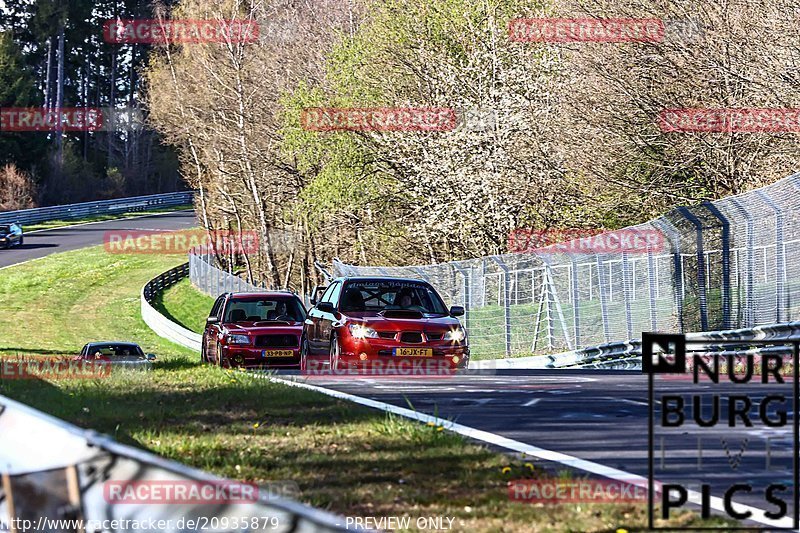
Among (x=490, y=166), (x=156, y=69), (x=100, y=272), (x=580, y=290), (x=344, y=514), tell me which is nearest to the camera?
(x=344, y=514)

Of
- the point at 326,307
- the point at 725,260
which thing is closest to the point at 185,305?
the point at 326,307

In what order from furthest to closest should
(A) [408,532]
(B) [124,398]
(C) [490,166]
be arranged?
1. (C) [490,166]
2. (B) [124,398]
3. (A) [408,532]

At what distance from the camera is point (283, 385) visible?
15508 mm

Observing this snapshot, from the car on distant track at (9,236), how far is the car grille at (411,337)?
63.9 m

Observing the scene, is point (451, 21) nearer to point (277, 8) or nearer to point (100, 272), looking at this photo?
point (277, 8)

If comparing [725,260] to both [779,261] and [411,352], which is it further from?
[411,352]

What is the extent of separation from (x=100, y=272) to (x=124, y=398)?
6188cm

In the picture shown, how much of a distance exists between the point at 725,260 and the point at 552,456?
13282 mm

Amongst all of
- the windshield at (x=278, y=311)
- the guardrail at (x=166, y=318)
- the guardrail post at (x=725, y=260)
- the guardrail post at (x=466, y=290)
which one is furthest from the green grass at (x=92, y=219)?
the guardrail post at (x=725, y=260)

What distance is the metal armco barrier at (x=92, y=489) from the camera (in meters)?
4.70

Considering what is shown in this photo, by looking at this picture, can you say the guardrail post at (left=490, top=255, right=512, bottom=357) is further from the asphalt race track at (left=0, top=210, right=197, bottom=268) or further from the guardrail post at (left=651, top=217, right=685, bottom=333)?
the asphalt race track at (left=0, top=210, right=197, bottom=268)

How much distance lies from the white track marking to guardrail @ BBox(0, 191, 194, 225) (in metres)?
73.3

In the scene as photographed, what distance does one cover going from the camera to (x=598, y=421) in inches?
461

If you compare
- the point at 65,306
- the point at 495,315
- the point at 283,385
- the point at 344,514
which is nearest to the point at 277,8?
the point at 65,306
